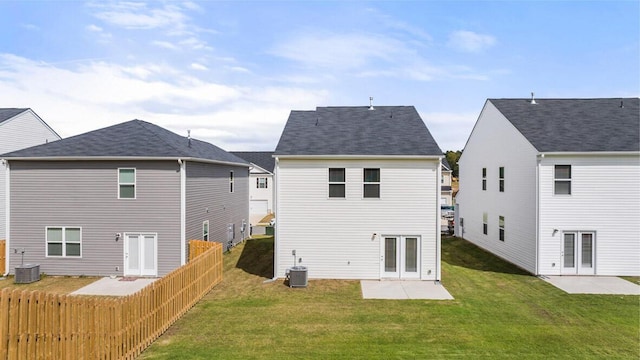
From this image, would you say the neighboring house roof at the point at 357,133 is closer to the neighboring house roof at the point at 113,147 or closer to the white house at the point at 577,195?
the neighboring house roof at the point at 113,147

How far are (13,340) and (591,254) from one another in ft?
66.9

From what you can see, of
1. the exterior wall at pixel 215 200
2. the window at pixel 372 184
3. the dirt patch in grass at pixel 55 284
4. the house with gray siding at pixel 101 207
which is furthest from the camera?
the exterior wall at pixel 215 200

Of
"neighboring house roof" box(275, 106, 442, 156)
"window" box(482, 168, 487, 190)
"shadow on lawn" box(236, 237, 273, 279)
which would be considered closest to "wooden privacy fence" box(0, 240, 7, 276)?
"shadow on lawn" box(236, 237, 273, 279)

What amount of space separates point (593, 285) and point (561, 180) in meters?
4.53

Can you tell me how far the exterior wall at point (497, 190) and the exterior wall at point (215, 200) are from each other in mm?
15453

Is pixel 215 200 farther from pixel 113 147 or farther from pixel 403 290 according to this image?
pixel 403 290

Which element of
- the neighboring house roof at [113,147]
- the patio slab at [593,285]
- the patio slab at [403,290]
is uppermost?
the neighboring house roof at [113,147]

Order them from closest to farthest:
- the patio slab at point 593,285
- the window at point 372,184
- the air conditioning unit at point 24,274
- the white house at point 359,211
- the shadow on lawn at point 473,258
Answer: the patio slab at point 593,285
the air conditioning unit at point 24,274
the white house at point 359,211
the window at point 372,184
the shadow on lawn at point 473,258

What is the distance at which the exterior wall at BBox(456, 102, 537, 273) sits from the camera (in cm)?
1792

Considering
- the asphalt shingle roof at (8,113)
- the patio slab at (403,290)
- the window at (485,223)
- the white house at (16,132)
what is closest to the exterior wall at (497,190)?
the window at (485,223)

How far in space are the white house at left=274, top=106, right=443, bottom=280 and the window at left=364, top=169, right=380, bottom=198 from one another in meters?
0.04

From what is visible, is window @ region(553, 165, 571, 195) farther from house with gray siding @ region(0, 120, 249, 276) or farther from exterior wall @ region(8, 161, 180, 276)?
exterior wall @ region(8, 161, 180, 276)

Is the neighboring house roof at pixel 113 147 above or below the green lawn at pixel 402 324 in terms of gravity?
above

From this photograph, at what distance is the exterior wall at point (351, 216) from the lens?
1628cm
